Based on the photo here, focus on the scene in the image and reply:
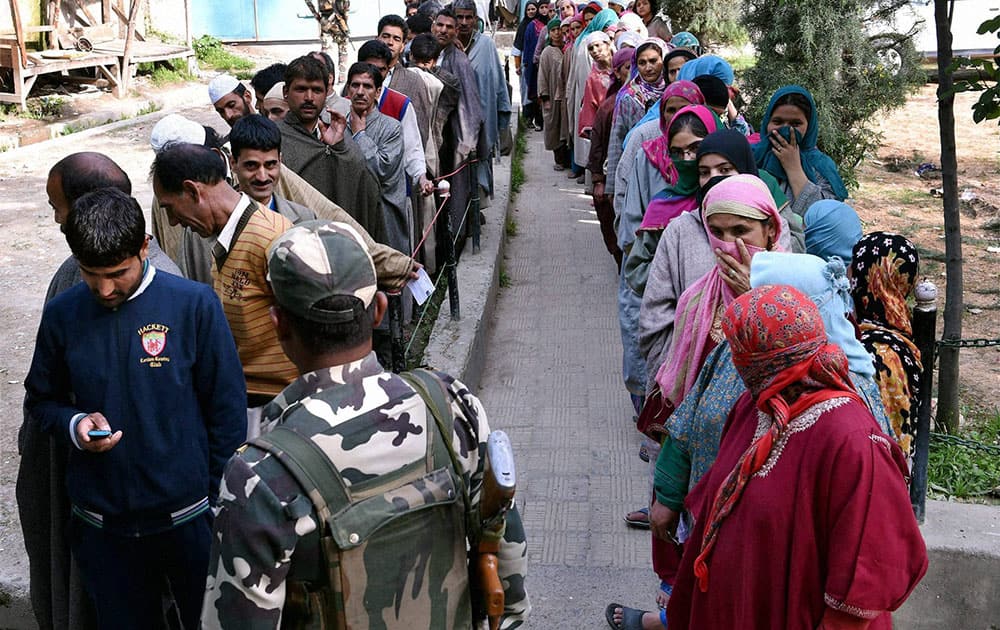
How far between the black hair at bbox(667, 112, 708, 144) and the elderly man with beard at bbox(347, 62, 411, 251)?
1.86m

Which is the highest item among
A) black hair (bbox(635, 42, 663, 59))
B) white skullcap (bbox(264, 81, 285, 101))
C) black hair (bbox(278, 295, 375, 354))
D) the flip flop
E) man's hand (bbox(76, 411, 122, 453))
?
black hair (bbox(635, 42, 663, 59))

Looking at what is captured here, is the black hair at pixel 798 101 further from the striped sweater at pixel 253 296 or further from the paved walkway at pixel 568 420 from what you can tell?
the striped sweater at pixel 253 296

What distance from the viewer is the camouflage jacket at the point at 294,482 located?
6.51 ft

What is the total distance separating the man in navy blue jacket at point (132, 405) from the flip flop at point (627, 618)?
1.76m

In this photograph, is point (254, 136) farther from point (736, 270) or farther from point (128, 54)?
point (128, 54)

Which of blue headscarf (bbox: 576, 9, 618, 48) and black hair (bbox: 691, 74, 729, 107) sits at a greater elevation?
blue headscarf (bbox: 576, 9, 618, 48)

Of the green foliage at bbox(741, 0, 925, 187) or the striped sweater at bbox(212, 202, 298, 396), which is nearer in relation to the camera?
the striped sweater at bbox(212, 202, 298, 396)

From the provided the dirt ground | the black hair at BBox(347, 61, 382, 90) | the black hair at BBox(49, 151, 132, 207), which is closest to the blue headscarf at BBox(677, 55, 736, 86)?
the black hair at BBox(347, 61, 382, 90)

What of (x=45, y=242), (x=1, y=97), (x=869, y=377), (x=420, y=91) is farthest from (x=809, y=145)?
(x=1, y=97)

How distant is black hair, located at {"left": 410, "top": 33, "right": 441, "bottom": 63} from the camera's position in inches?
313

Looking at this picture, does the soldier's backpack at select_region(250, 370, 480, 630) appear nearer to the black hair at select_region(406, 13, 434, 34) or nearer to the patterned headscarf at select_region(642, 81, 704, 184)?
the patterned headscarf at select_region(642, 81, 704, 184)

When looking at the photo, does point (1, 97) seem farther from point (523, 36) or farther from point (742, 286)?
point (742, 286)

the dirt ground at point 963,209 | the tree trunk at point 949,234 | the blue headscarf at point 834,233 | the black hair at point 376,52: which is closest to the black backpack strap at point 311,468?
the blue headscarf at point 834,233

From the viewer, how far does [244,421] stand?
3.28 meters
